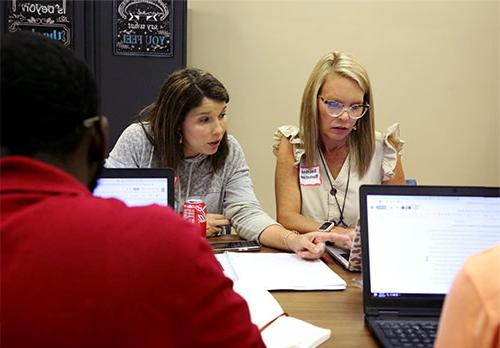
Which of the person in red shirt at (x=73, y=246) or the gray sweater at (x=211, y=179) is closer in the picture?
the person in red shirt at (x=73, y=246)

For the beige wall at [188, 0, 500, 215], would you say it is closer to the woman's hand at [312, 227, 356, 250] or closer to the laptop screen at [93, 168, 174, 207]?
the woman's hand at [312, 227, 356, 250]

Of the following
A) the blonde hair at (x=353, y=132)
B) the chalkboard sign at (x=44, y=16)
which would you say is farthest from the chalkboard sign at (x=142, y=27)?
the blonde hair at (x=353, y=132)

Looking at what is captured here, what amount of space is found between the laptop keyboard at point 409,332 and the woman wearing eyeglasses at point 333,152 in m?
0.89

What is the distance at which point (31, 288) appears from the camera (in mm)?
583

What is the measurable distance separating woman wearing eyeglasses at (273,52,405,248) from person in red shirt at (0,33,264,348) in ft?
4.39

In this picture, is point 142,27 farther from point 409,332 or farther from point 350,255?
point 409,332

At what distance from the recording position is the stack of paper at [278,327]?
3.27ft

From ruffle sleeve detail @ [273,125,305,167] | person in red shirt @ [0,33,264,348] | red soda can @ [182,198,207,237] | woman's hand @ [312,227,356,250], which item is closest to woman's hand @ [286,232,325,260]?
woman's hand @ [312,227,356,250]

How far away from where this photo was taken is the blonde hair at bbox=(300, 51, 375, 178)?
6.64ft

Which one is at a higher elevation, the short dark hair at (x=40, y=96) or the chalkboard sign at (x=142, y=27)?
the chalkboard sign at (x=142, y=27)

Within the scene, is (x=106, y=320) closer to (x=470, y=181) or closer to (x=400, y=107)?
(x=400, y=107)

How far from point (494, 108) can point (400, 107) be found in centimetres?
66

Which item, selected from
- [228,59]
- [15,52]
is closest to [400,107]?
[228,59]

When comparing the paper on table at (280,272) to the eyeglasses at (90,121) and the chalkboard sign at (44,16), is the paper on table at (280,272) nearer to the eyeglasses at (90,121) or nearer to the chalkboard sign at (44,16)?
the eyeglasses at (90,121)
